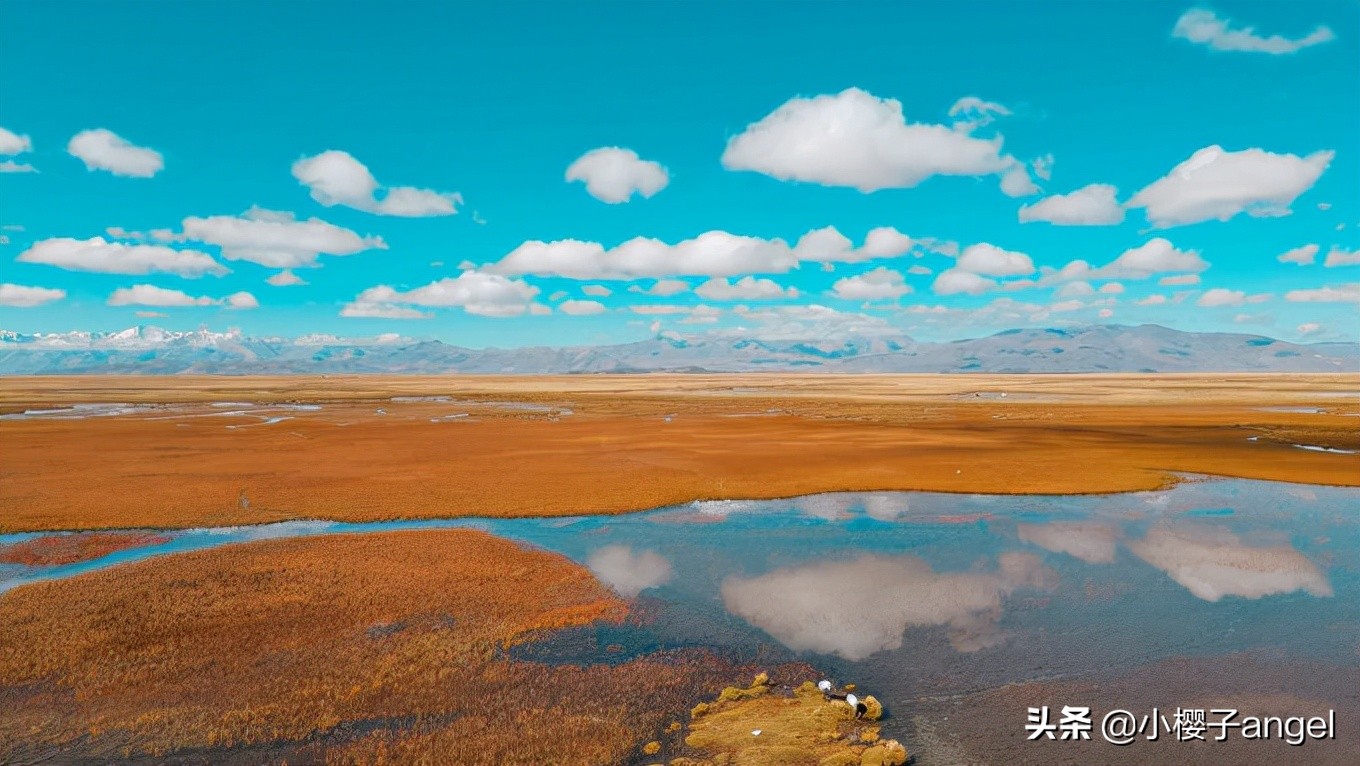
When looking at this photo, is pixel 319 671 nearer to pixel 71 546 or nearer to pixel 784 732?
pixel 784 732

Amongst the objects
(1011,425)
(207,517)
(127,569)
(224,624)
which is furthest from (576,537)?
(1011,425)

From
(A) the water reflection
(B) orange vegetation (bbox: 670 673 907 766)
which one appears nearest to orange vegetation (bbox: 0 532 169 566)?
(A) the water reflection

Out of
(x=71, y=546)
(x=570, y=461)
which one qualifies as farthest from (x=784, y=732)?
(x=570, y=461)

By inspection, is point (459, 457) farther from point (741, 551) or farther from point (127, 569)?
point (741, 551)

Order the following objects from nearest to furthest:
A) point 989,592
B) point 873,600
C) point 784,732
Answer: point 784,732 → point 873,600 → point 989,592

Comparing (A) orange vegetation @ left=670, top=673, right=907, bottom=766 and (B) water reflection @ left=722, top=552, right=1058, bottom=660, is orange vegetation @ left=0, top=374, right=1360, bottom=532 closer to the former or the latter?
(B) water reflection @ left=722, top=552, right=1058, bottom=660

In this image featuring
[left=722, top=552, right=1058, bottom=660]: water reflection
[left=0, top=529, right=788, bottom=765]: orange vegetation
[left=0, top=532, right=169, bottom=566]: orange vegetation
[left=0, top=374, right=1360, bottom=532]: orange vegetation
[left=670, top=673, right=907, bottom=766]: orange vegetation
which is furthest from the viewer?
[left=0, top=374, right=1360, bottom=532]: orange vegetation
